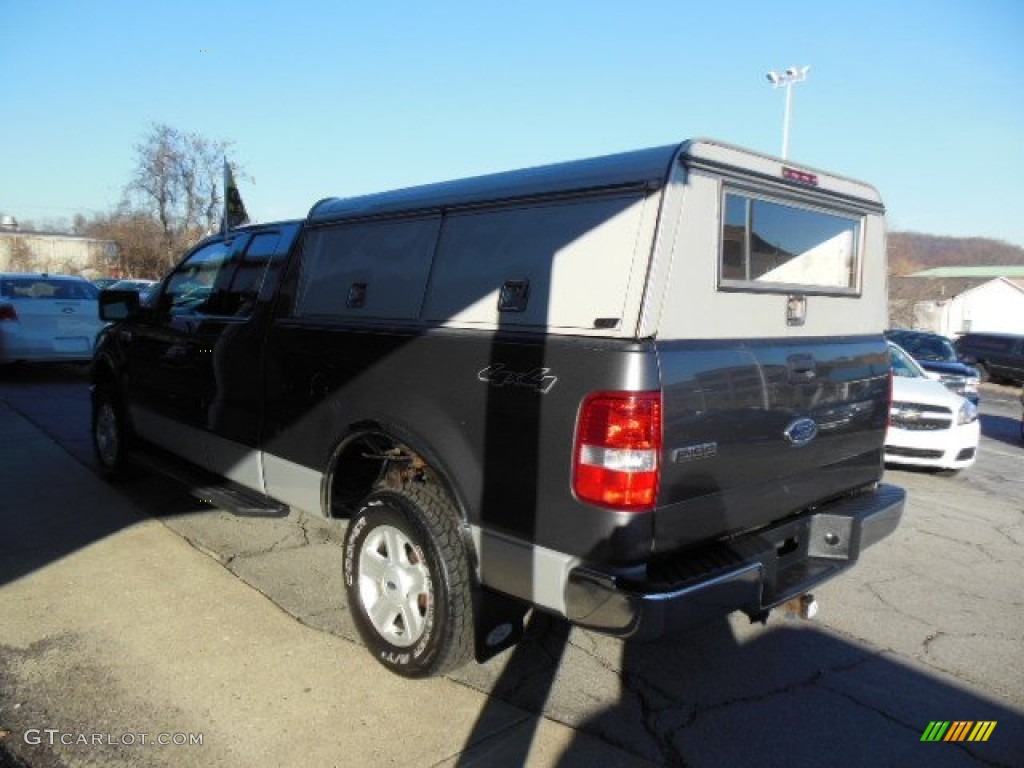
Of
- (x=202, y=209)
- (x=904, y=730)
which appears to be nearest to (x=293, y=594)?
(x=904, y=730)

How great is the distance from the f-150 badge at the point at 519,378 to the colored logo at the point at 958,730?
205 cm

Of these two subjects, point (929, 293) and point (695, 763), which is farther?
point (929, 293)

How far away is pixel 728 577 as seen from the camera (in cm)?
271

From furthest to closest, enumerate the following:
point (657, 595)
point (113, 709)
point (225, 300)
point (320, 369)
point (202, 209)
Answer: point (202, 209) → point (225, 300) → point (320, 369) → point (113, 709) → point (657, 595)

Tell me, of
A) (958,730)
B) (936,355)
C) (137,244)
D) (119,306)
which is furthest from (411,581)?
(137,244)

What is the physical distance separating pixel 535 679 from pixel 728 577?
109 cm

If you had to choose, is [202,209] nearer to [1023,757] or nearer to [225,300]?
[225,300]

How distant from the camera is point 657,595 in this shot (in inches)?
99.0

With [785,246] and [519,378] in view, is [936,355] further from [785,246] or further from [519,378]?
[519,378]

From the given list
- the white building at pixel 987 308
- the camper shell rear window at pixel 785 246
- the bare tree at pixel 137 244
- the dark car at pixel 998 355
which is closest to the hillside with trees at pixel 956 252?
the white building at pixel 987 308

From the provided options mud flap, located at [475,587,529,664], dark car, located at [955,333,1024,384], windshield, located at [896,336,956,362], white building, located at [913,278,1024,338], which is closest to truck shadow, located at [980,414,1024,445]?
windshield, located at [896,336,956,362]

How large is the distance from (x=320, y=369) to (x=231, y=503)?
1.06 metres

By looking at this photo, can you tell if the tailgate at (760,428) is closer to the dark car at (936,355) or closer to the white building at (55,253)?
the dark car at (936,355)

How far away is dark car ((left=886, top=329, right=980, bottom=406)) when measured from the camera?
14.0 m
